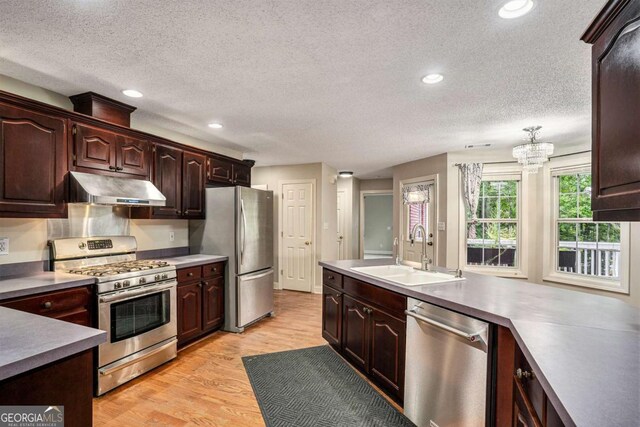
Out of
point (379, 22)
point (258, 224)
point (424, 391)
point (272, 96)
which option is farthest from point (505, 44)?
point (258, 224)

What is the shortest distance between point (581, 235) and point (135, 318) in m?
5.44

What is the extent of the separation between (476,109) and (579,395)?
9.14 ft

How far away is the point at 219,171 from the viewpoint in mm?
4113

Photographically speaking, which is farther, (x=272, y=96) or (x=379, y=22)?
(x=272, y=96)

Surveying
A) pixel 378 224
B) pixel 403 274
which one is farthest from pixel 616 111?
pixel 378 224

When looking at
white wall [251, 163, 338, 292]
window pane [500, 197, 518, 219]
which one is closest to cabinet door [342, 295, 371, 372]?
white wall [251, 163, 338, 292]

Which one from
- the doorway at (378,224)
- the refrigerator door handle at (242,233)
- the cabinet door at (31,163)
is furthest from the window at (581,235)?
the doorway at (378,224)

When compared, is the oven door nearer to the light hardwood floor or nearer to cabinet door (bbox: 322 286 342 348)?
the light hardwood floor

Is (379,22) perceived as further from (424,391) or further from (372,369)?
(372,369)

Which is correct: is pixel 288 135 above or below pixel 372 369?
above

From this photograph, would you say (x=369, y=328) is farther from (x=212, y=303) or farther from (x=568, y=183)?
(x=568, y=183)

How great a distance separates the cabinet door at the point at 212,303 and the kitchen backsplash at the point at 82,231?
0.72 metres

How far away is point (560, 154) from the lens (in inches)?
174

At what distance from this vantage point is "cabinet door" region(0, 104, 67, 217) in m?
2.16
